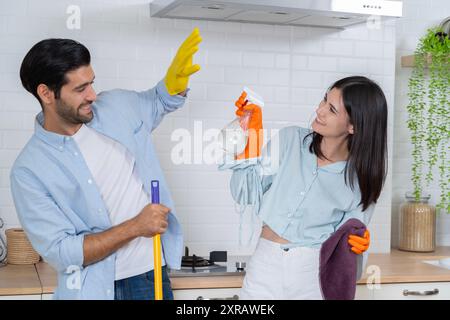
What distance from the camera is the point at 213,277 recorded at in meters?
1.89

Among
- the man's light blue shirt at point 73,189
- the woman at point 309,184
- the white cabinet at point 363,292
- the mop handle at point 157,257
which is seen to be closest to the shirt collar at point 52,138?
the man's light blue shirt at point 73,189

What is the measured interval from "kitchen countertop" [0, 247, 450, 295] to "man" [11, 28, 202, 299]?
17cm

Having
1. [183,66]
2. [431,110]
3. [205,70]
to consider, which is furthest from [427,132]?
[183,66]

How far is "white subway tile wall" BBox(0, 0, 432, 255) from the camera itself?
200 cm

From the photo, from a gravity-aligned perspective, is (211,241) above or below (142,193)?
below

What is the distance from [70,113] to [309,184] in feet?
1.84

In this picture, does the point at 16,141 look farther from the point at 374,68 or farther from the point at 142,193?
the point at 374,68

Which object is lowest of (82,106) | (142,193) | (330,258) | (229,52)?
(330,258)

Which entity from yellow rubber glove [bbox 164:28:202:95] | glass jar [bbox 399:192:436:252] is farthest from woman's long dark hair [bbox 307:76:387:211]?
glass jar [bbox 399:192:436:252]

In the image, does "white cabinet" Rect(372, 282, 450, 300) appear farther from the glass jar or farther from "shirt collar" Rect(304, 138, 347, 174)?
"shirt collar" Rect(304, 138, 347, 174)

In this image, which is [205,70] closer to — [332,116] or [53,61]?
[332,116]
